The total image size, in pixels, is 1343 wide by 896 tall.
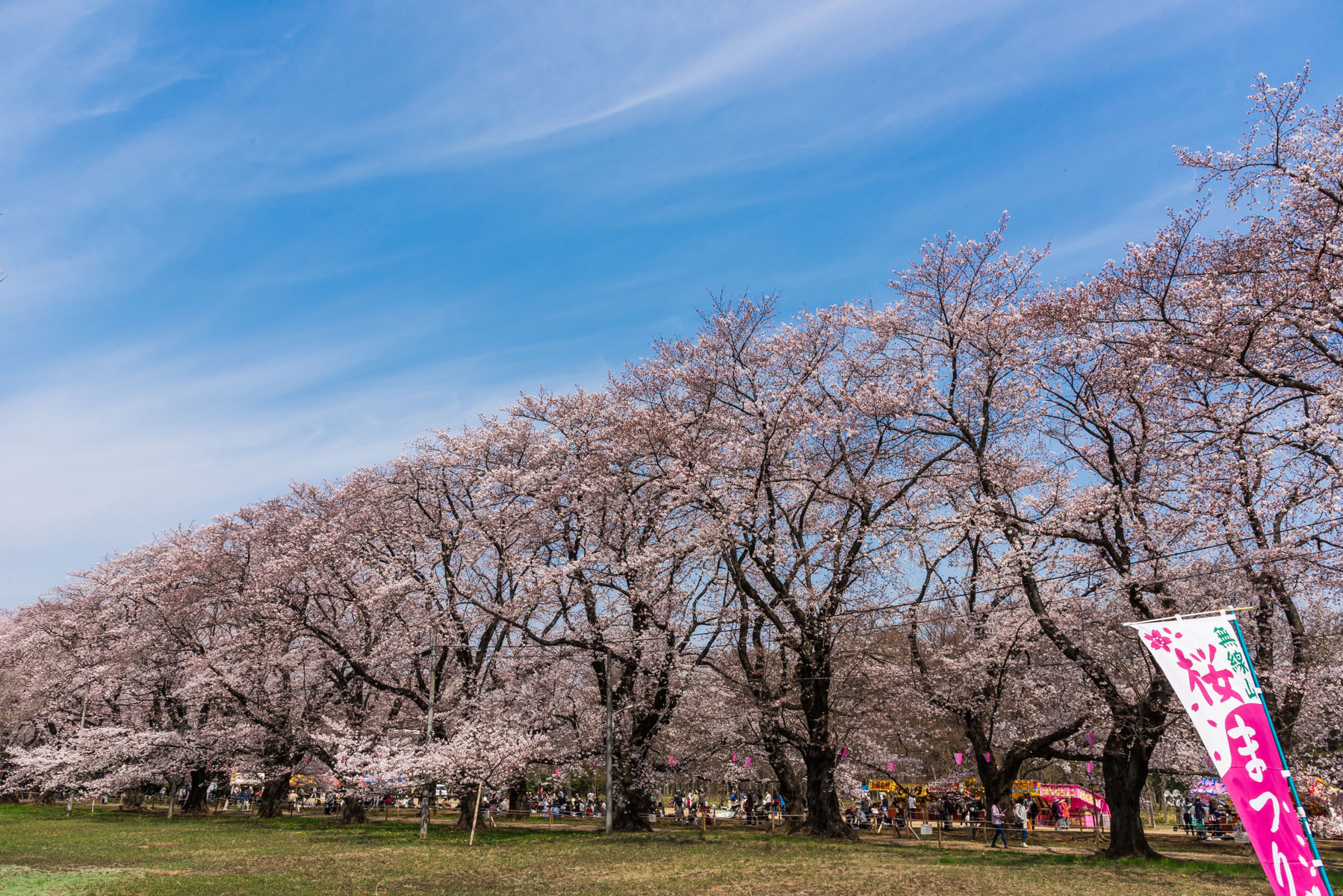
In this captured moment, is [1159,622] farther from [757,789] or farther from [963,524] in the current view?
[757,789]

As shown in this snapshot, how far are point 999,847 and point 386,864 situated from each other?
16.7 m

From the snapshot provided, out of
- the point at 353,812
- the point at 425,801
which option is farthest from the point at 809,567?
the point at 353,812

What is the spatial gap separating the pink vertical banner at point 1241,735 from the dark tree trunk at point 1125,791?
13.7 meters

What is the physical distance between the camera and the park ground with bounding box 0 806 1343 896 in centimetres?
1316

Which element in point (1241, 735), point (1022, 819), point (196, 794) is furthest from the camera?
point (196, 794)

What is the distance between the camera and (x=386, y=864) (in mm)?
16625

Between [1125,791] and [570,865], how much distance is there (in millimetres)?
12545

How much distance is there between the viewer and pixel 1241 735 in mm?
6402

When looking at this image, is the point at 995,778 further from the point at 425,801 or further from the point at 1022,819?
the point at 425,801

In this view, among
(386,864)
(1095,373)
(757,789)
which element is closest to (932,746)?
(757,789)

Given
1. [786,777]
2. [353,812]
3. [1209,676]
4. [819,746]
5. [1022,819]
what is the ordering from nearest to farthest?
[1209,676] → [819,746] → [786,777] → [1022,819] → [353,812]

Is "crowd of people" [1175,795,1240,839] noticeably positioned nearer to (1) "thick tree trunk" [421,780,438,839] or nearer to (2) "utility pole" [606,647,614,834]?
(2) "utility pole" [606,647,614,834]

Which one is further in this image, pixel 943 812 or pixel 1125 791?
pixel 943 812

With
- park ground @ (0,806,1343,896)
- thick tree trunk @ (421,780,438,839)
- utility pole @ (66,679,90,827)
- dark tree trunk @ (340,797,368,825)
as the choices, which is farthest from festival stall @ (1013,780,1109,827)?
utility pole @ (66,679,90,827)
